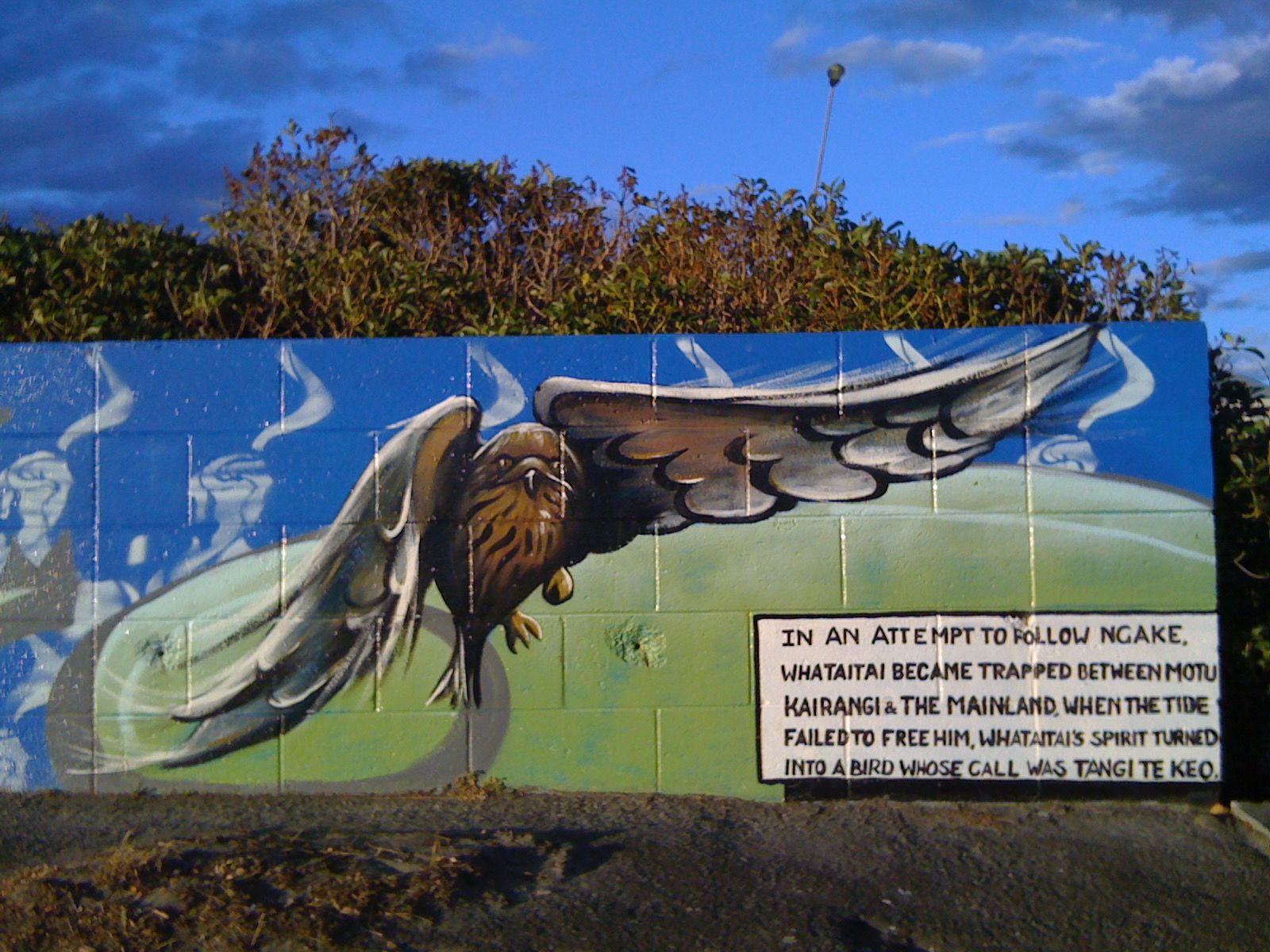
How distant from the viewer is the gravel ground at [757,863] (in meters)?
4.13

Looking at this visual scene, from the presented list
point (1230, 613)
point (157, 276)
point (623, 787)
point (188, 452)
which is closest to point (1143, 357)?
point (1230, 613)

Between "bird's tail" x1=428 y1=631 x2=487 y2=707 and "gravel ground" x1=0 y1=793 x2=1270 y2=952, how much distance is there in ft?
1.41

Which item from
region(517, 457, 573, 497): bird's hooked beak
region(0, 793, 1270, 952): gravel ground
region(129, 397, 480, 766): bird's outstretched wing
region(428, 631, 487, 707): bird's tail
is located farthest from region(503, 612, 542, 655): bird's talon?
region(0, 793, 1270, 952): gravel ground

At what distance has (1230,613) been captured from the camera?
5469 mm

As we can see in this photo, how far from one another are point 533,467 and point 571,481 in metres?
0.17

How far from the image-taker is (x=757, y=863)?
184 inches

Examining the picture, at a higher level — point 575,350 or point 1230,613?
point 575,350

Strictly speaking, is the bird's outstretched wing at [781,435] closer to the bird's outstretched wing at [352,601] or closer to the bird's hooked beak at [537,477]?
the bird's hooked beak at [537,477]

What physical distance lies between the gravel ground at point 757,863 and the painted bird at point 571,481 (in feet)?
2.00

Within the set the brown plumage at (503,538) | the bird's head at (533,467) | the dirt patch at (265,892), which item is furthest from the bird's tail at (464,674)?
the dirt patch at (265,892)

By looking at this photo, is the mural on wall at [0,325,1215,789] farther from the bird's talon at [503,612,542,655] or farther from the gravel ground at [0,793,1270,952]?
the gravel ground at [0,793,1270,952]

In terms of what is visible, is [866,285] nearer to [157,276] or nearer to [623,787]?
[623,787]

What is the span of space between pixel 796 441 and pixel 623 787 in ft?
5.41

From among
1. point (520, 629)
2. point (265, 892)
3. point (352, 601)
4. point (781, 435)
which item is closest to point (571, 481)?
point (520, 629)
